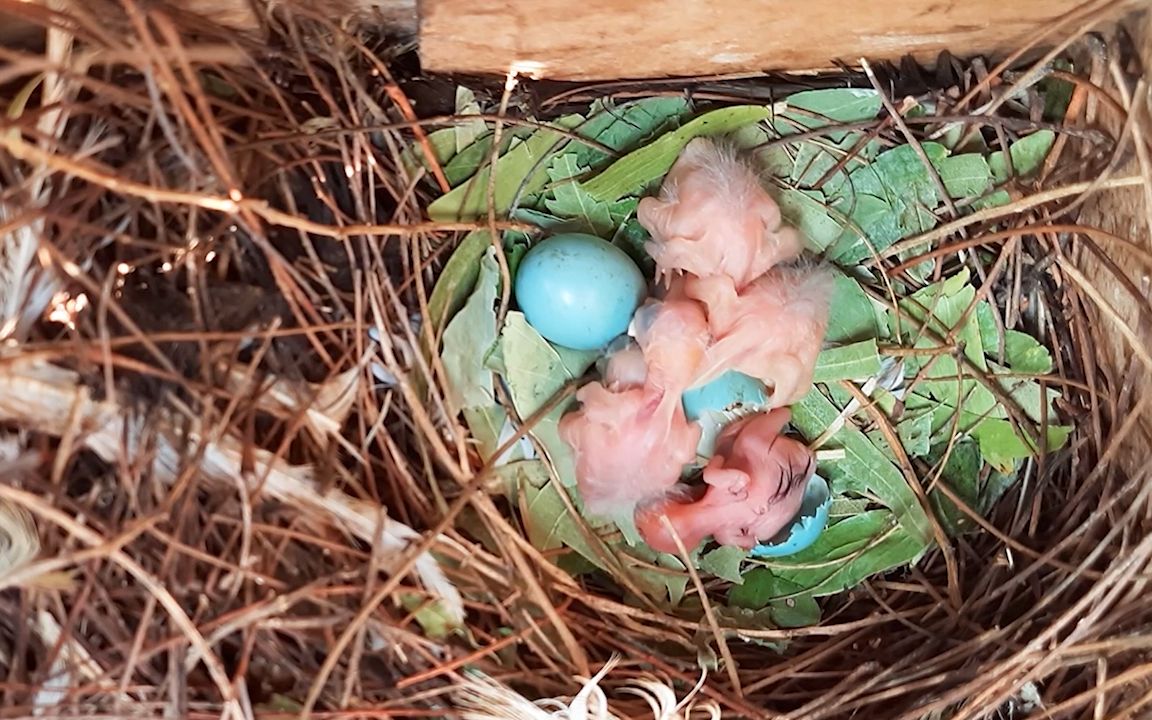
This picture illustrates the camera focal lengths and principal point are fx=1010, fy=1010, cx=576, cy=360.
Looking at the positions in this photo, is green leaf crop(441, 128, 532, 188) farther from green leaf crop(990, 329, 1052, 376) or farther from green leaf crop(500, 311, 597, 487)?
green leaf crop(990, 329, 1052, 376)

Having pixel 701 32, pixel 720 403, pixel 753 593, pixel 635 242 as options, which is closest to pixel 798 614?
pixel 753 593

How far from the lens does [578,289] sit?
1.17 meters

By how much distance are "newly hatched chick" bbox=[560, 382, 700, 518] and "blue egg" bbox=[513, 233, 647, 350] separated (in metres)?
0.07

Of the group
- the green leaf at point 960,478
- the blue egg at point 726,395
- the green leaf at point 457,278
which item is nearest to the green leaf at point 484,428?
the green leaf at point 457,278

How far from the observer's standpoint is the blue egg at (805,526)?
1.32m

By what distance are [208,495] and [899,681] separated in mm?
833

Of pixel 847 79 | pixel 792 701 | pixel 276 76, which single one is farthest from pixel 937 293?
pixel 276 76

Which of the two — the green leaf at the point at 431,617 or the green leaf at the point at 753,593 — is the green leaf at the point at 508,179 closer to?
the green leaf at the point at 431,617

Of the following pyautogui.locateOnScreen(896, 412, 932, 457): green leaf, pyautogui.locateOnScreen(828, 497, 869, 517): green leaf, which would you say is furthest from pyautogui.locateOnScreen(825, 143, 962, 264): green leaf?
pyautogui.locateOnScreen(828, 497, 869, 517): green leaf

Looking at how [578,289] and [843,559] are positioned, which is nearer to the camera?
[578,289]

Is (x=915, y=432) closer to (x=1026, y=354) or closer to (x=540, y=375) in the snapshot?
(x=1026, y=354)

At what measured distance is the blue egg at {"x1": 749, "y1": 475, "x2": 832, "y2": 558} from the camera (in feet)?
4.32

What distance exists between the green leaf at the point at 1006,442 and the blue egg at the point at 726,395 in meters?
0.32

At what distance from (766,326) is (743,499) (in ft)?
0.70
